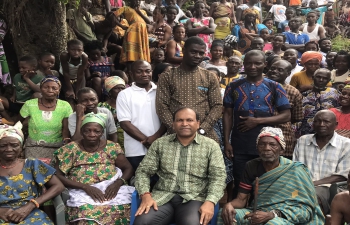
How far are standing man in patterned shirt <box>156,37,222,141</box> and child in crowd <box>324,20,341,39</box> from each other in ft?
33.4

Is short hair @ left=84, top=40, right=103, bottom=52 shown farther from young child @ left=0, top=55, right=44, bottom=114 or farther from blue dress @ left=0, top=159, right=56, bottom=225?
blue dress @ left=0, top=159, right=56, bottom=225

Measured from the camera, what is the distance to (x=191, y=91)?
4.64 metres

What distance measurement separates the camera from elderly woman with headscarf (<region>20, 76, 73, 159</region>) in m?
5.08

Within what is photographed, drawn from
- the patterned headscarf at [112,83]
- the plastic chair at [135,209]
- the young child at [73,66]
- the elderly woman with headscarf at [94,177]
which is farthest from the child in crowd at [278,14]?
the plastic chair at [135,209]

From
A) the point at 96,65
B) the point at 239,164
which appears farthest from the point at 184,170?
the point at 96,65

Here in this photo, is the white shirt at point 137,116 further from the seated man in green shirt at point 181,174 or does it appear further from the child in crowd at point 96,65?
the child in crowd at point 96,65

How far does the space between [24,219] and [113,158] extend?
1.10 m

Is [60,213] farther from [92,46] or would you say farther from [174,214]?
[92,46]

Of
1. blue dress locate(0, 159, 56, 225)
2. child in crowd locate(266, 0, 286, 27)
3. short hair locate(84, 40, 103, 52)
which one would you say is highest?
child in crowd locate(266, 0, 286, 27)

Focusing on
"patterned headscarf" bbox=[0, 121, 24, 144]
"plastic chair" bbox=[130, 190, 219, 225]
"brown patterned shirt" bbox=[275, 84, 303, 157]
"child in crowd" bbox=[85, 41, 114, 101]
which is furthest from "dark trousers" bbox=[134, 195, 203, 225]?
"child in crowd" bbox=[85, 41, 114, 101]

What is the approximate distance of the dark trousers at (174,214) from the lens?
394cm

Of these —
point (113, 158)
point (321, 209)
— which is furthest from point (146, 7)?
point (321, 209)

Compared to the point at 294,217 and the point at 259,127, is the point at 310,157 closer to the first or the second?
the point at 259,127

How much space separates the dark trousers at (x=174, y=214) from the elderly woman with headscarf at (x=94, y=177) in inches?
22.0
